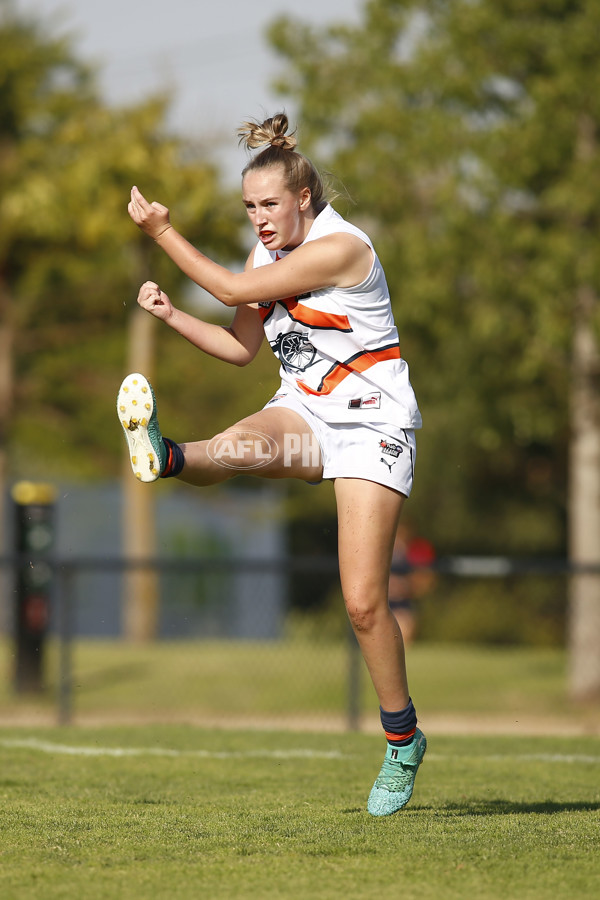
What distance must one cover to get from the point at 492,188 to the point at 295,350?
971 cm

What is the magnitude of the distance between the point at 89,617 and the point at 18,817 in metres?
20.7

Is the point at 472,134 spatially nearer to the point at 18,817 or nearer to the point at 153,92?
the point at 153,92

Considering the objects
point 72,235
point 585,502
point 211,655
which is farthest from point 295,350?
point 72,235

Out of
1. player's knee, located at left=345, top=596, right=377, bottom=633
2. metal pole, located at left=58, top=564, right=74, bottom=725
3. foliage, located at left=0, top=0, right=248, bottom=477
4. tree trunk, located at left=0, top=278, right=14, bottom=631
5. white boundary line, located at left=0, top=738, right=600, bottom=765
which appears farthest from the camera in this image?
tree trunk, located at left=0, top=278, right=14, bottom=631

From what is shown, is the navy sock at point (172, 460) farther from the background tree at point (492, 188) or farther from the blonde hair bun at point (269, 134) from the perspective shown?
the background tree at point (492, 188)

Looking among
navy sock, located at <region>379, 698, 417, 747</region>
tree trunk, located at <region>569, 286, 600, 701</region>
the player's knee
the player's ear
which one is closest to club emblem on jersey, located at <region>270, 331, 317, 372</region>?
the player's ear

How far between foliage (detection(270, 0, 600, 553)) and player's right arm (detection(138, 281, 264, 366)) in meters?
9.15

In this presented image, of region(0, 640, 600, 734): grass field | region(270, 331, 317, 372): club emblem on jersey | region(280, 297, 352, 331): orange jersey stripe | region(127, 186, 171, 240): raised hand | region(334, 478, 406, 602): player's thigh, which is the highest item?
region(127, 186, 171, 240): raised hand

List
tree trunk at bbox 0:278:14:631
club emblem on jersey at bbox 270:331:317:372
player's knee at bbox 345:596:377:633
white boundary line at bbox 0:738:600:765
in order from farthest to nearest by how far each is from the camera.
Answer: tree trunk at bbox 0:278:14:631, white boundary line at bbox 0:738:600:765, club emblem on jersey at bbox 270:331:317:372, player's knee at bbox 345:596:377:633

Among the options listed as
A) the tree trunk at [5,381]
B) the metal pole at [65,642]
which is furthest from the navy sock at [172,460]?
the tree trunk at [5,381]

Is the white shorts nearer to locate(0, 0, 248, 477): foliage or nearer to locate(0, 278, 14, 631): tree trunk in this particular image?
locate(0, 0, 248, 477): foliage

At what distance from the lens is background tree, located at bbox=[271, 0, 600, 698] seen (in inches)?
531

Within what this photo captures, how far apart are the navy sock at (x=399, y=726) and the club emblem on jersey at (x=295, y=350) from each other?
1247 millimetres

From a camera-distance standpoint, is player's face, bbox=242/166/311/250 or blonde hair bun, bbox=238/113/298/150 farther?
blonde hair bun, bbox=238/113/298/150
